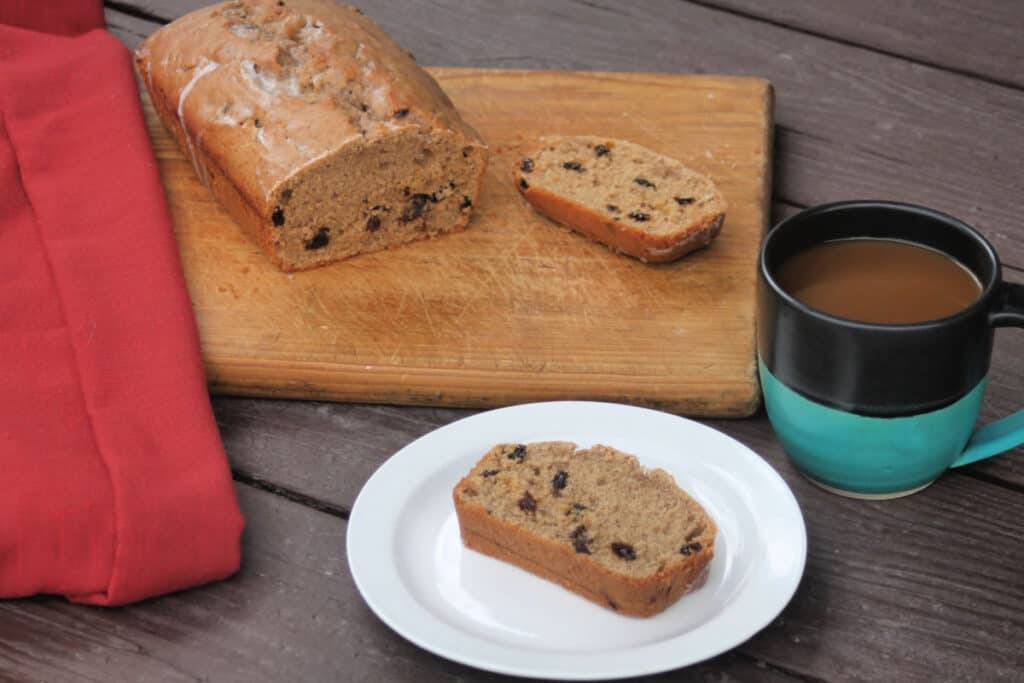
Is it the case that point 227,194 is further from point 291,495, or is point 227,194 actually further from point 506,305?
point 291,495

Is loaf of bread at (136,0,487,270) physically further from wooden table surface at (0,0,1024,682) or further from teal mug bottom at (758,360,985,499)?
teal mug bottom at (758,360,985,499)

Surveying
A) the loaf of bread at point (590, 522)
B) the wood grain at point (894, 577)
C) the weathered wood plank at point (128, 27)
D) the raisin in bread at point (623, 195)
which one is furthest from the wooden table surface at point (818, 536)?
the weathered wood plank at point (128, 27)

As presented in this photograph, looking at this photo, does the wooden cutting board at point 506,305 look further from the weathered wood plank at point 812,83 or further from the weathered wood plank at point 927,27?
the weathered wood plank at point 927,27

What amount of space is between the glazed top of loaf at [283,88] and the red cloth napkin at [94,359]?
15cm

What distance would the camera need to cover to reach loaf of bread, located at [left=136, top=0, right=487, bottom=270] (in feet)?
7.16

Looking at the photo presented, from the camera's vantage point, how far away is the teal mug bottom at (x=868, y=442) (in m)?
1.62

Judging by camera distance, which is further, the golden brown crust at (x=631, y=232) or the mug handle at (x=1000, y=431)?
the golden brown crust at (x=631, y=232)

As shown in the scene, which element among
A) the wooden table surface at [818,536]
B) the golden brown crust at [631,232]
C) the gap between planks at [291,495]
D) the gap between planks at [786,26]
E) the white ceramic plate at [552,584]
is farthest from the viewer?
the gap between planks at [786,26]

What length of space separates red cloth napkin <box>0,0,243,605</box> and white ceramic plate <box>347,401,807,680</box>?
241 mm

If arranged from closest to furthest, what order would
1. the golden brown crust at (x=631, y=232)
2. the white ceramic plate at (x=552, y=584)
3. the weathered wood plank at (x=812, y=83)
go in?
the white ceramic plate at (x=552, y=584) → the golden brown crust at (x=631, y=232) → the weathered wood plank at (x=812, y=83)

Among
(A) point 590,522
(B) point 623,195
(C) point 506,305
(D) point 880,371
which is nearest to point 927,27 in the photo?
(B) point 623,195

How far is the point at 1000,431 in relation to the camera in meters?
1.71

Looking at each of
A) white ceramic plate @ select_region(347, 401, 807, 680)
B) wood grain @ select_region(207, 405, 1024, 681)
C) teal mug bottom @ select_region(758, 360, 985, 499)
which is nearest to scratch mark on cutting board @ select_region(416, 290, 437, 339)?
wood grain @ select_region(207, 405, 1024, 681)

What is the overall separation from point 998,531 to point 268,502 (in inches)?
39.1
